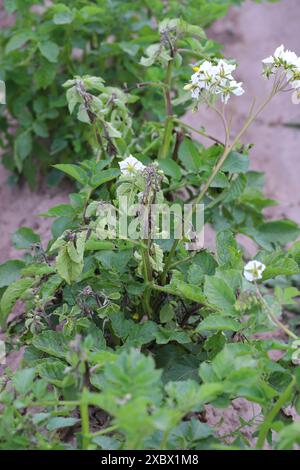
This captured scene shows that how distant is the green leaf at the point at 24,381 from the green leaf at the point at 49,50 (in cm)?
131

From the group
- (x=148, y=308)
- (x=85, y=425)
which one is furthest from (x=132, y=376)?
(x=148, y=308)

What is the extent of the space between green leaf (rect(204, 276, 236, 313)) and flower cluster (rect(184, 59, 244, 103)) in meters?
0.49

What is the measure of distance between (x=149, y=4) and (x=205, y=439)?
1.77 m

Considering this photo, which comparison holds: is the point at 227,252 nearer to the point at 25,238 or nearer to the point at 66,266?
the point at 66,266

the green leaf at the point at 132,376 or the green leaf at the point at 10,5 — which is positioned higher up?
the green leaf at the point at 10,5

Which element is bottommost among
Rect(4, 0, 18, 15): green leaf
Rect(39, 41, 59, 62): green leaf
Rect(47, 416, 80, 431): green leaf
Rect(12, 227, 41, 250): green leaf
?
Rect(47, 416, 80, 431): green leaf

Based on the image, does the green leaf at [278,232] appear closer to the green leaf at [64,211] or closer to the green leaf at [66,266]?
the green leaf at [64,211]

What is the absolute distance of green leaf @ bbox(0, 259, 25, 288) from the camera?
83.4 inches

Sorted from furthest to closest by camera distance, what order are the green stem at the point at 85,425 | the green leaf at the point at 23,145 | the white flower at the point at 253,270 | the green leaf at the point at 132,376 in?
the green leaf at the point at 23,145 → the white flower at the point at 253,270 → the green stem at the point at 85,425 → the green leaf at the point at 132,376

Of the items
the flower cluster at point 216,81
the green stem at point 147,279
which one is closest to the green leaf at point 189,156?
the flower cluster at point 216,81

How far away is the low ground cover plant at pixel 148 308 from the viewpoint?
152cm

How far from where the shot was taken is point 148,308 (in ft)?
6.44

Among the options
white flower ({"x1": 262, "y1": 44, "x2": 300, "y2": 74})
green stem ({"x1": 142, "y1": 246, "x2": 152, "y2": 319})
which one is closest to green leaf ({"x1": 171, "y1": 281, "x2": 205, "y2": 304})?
green stem ({"x1": 142, "y1": 246, "x2": 152, "y2": 319})

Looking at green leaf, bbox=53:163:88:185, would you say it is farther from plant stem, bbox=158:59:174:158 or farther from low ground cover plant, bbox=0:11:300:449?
plant stem, bbox=158:59:174:158
